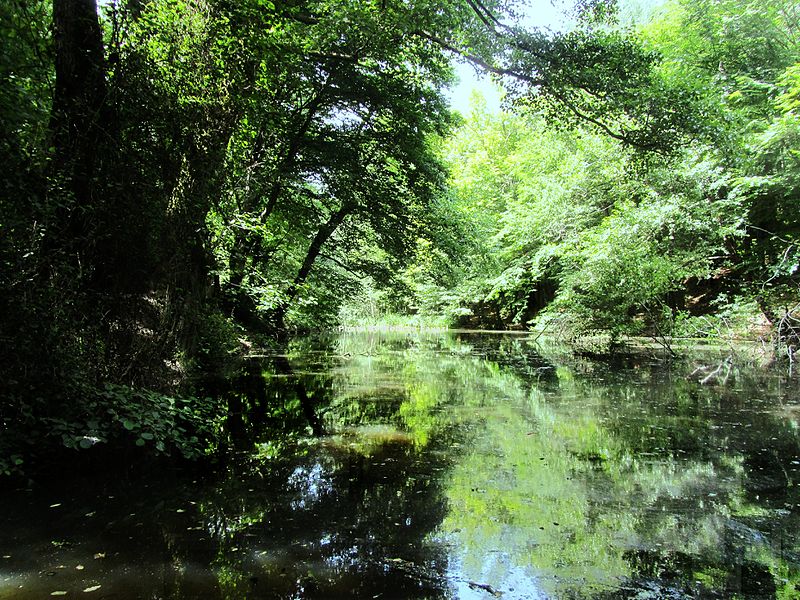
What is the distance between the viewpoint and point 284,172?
34.9 feet

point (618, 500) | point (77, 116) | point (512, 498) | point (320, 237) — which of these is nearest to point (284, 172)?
point (320, 237)

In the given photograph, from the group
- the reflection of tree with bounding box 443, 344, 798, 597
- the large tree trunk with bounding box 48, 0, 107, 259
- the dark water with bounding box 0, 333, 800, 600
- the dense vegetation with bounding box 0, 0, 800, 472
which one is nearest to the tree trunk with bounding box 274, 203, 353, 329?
the dense vegetation with bounding box 0, 0, 800, 472

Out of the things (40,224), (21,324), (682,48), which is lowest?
(21,324)

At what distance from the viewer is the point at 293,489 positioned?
12.8 feet

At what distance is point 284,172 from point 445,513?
8.97 meters

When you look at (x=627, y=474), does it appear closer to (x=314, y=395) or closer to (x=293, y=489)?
(x=293, y=489)

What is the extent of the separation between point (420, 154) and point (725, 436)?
9654mm

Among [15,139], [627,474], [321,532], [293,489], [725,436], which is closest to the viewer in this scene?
[321,532]

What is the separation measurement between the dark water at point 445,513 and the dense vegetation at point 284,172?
2.26ft

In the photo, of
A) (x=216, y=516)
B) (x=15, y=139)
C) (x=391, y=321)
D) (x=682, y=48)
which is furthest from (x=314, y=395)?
(x=391, y=321)

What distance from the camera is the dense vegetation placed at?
3.68 m

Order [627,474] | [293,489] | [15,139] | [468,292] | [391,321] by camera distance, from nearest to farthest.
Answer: [15,139] → [293,489] → [627,474] → [468,292] → [391,321]

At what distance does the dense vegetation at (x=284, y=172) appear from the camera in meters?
3.68

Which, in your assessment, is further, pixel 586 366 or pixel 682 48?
pixel 682 48
